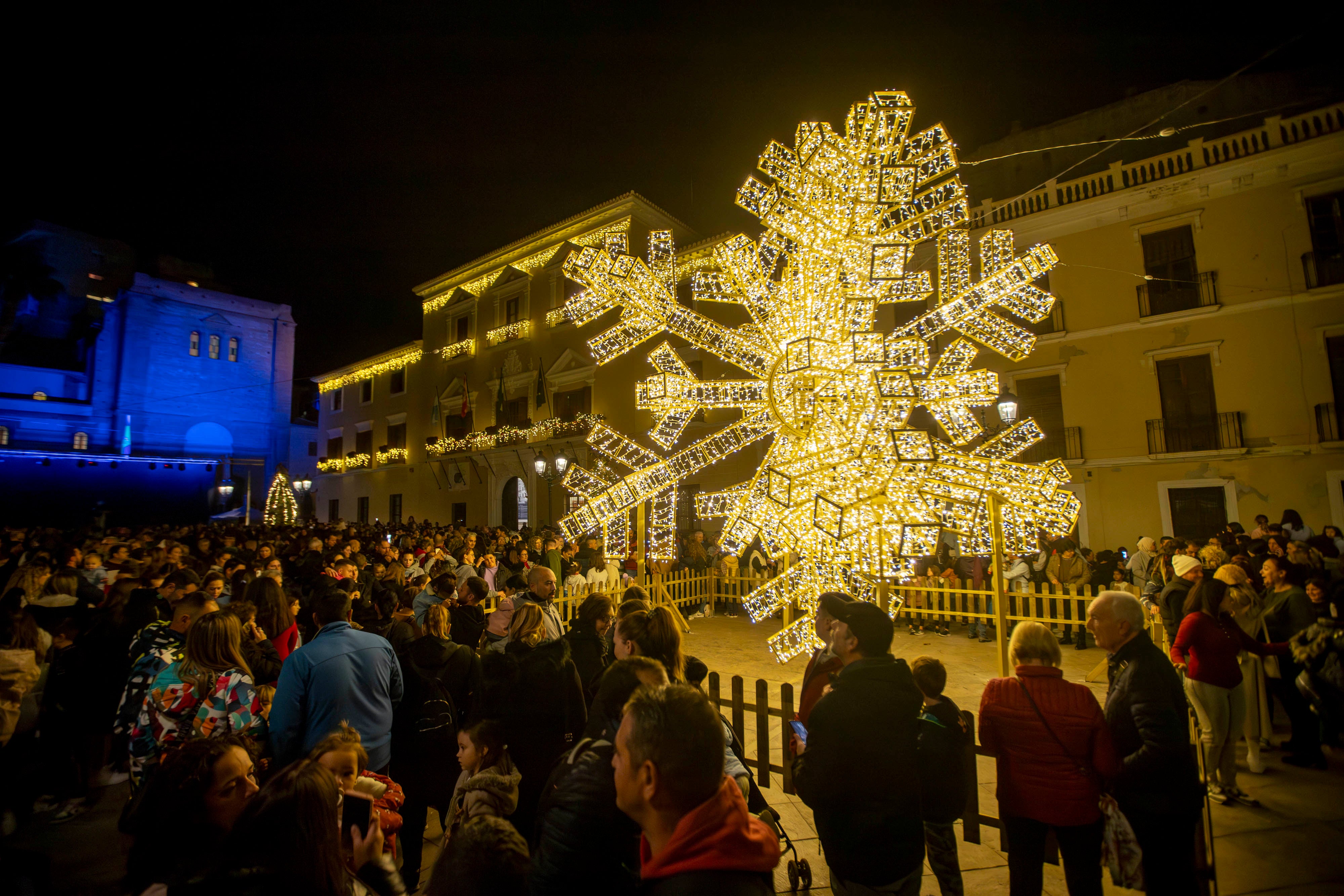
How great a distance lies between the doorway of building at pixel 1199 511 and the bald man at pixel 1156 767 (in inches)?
535

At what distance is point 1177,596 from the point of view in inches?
198

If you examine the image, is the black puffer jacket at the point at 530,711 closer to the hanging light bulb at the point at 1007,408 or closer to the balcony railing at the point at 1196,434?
the hanging light bulb at the point at 1007,408

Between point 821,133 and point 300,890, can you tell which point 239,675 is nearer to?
point 300,890

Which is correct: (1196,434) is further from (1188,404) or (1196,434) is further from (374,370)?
(374,370)

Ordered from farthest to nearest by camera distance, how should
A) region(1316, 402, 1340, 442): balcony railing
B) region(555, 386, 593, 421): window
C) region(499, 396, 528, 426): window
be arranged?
region(499, 396, 528, 426): window → region(555, 386, 593, 421): window → region(1316, 402, 1340, 442): balcony railing

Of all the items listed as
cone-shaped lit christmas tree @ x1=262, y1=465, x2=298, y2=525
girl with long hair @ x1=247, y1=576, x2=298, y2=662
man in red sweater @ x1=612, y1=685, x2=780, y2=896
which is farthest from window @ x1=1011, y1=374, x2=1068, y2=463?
cone-shaped lit christmas tree @ x1=262, y1=465, x2=298, y2=525

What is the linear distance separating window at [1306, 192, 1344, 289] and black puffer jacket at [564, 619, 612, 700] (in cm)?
1669

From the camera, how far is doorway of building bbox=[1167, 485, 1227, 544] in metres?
12.7

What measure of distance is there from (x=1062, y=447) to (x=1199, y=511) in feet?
9.60

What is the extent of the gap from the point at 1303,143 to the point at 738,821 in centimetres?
1820

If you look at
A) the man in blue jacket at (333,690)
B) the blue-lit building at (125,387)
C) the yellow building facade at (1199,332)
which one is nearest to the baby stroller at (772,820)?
the man in blue jacket at (333,690)

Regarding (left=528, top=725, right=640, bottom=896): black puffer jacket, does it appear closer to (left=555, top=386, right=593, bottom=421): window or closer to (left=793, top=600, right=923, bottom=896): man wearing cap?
(left=793, top=600, right=923, bottom=896): man wearing cap

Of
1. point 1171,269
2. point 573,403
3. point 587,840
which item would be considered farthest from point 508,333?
point 587,840

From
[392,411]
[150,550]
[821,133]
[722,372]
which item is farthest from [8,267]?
[821,133]
